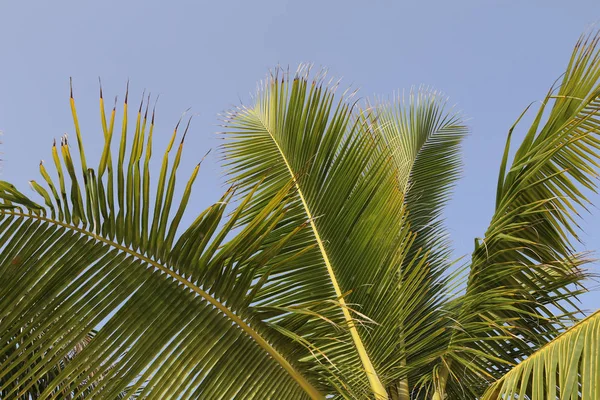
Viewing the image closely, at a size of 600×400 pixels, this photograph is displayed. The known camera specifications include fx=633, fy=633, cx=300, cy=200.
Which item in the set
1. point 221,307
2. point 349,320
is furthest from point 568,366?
point 221,307

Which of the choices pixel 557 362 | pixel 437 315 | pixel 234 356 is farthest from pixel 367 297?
pixel 557 362

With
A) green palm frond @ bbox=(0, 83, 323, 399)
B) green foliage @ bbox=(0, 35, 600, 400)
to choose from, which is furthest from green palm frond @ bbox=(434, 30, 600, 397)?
green palm frond @ bbox=(0, 83, 323, 399)

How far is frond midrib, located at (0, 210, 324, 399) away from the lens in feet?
8.24

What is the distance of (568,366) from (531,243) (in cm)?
107

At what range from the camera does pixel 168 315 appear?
2600mm

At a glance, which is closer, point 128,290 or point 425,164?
point 128,290

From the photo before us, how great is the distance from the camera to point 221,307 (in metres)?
2.74

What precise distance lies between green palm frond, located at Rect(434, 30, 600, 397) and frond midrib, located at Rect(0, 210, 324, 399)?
83 centimetres

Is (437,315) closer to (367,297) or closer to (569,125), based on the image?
(367,297)

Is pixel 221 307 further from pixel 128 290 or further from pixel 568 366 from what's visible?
pixel 568 366

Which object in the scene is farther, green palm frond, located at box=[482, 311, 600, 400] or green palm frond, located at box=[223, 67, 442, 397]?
green palm frond, located at box=[223, 67, 442, 397]

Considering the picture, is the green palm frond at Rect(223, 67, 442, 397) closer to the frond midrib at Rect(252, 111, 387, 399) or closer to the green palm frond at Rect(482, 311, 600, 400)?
the frond midrib at Rect(252, 111, 387, 399)

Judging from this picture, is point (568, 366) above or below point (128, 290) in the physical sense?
above

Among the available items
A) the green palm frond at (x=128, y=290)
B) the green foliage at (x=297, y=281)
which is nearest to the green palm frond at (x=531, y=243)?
the green foliage at (x=297, y=281)
